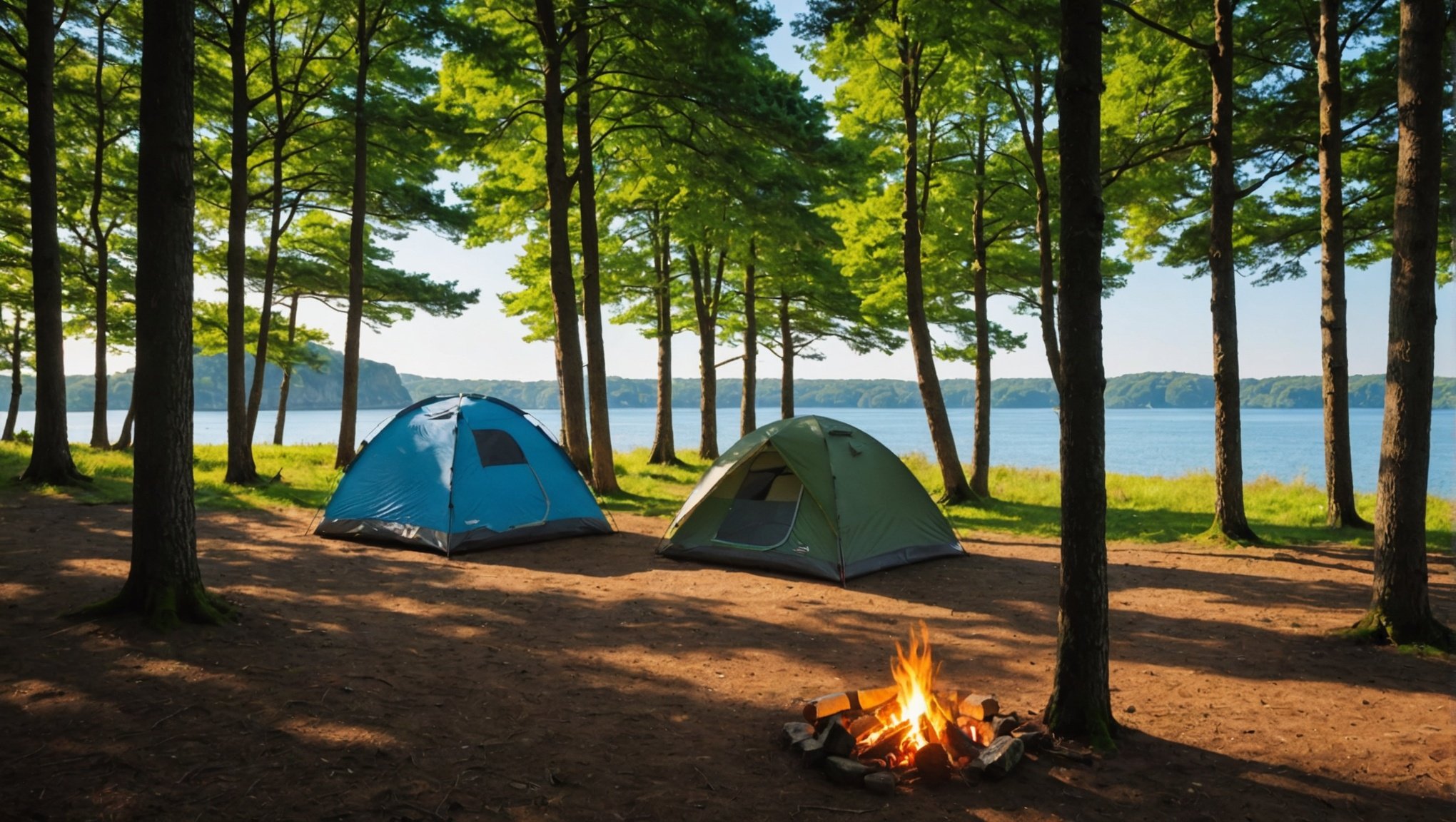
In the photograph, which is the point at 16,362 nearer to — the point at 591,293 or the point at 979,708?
the point at 591,293

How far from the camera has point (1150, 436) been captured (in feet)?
209

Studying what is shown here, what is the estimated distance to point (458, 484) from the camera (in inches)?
373

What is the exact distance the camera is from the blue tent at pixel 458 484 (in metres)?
9.35

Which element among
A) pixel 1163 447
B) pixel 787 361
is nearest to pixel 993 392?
pixel 1163 447

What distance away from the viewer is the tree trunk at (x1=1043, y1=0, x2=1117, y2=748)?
13.3 feet

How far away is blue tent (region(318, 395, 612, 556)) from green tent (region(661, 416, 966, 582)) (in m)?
1.89

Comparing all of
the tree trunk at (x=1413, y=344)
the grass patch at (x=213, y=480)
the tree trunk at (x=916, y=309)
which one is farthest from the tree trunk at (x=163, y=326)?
the tree trunk at (x=916, y=309)

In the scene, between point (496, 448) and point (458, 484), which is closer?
point (458, 484)

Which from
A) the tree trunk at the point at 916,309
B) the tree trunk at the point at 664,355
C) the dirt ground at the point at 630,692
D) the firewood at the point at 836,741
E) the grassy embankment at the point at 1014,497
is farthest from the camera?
the tree trunk at the point at 664,355

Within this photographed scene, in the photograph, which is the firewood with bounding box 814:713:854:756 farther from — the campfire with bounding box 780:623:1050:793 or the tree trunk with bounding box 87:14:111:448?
the tree trunk with bounding box 87:14:111:448

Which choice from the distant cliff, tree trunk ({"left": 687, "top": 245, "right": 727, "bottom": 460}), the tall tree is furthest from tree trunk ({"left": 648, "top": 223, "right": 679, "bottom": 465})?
the distant cliff

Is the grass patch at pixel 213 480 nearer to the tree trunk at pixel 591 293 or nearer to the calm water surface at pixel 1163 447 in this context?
the calm water surface at pixel 1163 447

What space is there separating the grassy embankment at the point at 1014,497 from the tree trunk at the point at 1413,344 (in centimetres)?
463

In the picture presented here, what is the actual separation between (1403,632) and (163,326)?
8.69 m
